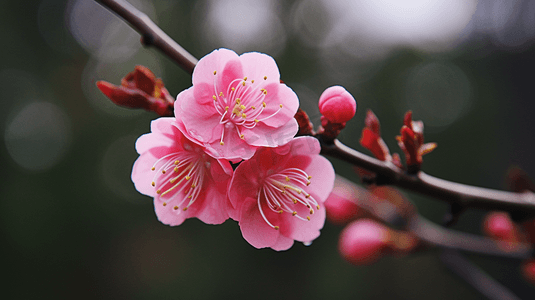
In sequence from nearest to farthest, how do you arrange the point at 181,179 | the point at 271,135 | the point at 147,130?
1. the point at 271,135
2. the point at 181,179
3. the point at 147,130

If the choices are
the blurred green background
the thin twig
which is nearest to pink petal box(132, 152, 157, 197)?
the thin twig

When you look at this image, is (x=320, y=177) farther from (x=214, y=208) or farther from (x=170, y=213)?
(x=170, y=213)

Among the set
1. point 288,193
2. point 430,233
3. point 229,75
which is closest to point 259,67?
point 229,75

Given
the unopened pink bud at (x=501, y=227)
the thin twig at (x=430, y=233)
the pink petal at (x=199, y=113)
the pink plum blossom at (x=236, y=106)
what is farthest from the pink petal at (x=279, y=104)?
the unopened pink bud at (x=501, y=227)

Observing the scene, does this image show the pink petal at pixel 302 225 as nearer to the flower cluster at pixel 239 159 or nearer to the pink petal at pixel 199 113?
the flower cluster at pixel 239 159

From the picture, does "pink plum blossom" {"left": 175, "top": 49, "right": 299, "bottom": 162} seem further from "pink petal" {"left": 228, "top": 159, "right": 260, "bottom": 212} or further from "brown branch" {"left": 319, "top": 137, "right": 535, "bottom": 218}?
"brown branch" {"left": 319, "top": 137, "right": 535, "bottom": 218}

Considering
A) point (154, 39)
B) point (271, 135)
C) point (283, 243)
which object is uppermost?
point (154, 39)

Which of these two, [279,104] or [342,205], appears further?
[342,205]
